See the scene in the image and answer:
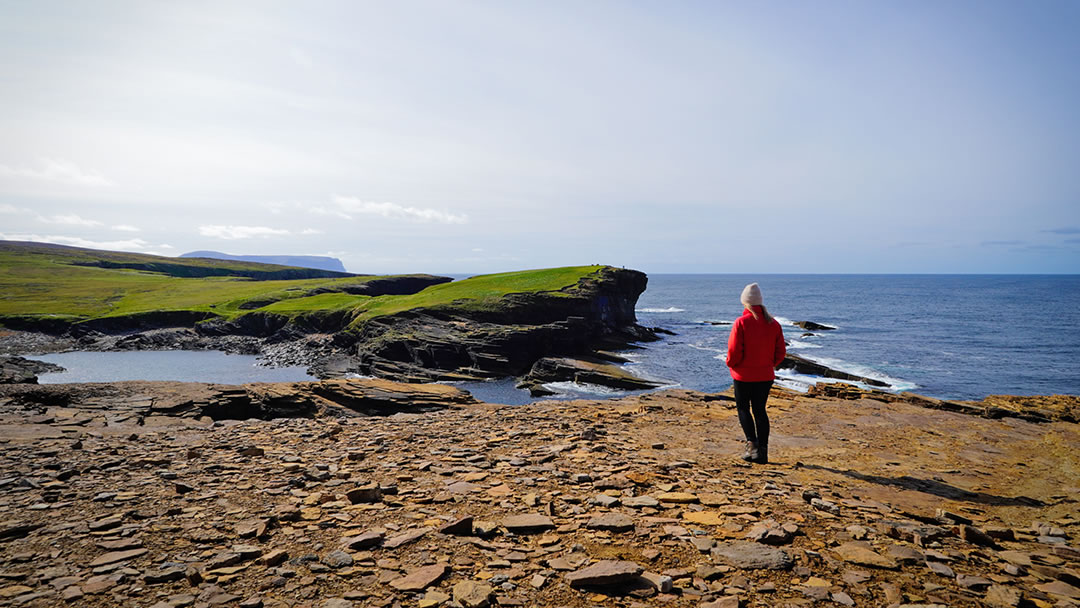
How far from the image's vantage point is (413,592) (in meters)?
4.75

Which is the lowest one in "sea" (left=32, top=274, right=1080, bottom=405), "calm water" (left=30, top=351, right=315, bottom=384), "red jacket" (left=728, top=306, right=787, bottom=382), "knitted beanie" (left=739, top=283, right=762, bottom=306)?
"calm water" (left=30, top=351, right=315, bottom=384)

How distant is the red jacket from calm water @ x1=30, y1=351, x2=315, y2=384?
53.1m

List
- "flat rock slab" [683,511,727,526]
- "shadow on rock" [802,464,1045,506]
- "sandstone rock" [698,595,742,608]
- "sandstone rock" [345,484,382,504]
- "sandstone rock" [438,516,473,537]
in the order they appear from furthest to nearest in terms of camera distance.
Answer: "shadow on rock" [802,464,1045,506] → "sandstone rock" [345,484,382,504] → "flat rock slab" [683,511,727,526] → "sandstone rock" [438,516,473,537] → "sandstone rock" [698,595,742,608]

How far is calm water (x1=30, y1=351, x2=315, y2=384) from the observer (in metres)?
54.3

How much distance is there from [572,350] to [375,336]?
24957 millimetres

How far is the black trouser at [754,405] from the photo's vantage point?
9.73m

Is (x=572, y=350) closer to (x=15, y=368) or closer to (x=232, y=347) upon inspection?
(x=232, y=347)

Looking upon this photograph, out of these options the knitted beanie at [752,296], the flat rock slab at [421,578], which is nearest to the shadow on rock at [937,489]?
the knitted beanie at [752,296]

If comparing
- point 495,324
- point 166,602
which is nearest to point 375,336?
point 495,324

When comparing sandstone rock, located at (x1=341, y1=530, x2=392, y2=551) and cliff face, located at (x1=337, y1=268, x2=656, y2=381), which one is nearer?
sandstone rock, located at (x1=341, y1=530, x2=392, y2=551)

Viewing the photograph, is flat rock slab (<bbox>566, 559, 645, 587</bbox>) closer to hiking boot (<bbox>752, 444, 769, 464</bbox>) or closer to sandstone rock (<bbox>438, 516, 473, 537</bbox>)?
sandstone rock (<bbox>438, 516, 473, 537</bbox>)

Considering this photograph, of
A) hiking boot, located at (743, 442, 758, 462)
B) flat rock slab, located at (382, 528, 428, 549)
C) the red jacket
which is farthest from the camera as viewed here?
hiking boot, located at (743, 442, 758, 462)

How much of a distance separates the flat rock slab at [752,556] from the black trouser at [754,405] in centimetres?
440

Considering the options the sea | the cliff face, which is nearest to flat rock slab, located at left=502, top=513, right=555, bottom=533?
the sea
